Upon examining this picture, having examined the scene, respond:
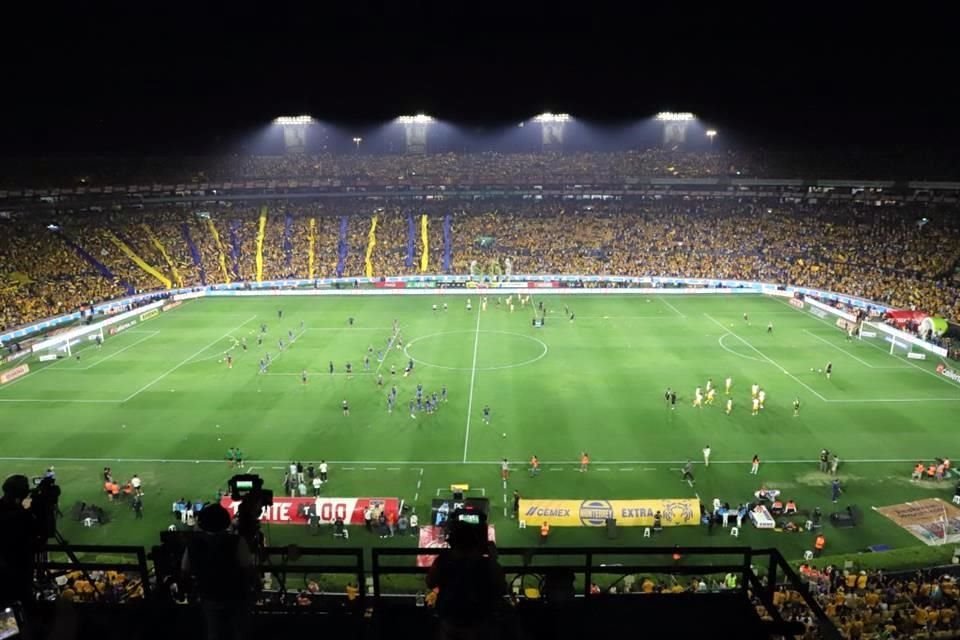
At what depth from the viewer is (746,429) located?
29.9 metres

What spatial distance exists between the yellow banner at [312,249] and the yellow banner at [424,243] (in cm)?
1101

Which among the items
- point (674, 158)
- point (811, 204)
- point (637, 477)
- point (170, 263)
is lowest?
point (637, 477)

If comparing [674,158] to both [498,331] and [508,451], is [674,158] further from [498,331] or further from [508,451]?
[508,451]

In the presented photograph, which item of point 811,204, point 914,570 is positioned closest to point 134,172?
point 811,204

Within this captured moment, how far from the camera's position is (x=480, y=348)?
4266 cm

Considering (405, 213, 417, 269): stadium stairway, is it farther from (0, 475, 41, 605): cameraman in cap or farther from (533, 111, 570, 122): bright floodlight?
(0, 475, 41, 605): cameraman in cap

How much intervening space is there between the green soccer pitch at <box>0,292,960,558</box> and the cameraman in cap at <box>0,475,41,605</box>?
1708 centimetres

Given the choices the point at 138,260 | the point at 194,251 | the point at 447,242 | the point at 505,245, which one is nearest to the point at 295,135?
the point at 194,251

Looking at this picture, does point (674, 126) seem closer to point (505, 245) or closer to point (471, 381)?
point (505, 245)

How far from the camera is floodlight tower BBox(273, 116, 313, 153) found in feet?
279

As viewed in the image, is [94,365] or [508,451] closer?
[508,451]

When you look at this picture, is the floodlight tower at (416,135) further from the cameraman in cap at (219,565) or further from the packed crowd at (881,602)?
the cameraman in cap at (219,565)

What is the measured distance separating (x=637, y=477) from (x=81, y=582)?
18.3 meters

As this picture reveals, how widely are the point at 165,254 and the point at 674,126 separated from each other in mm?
61802
